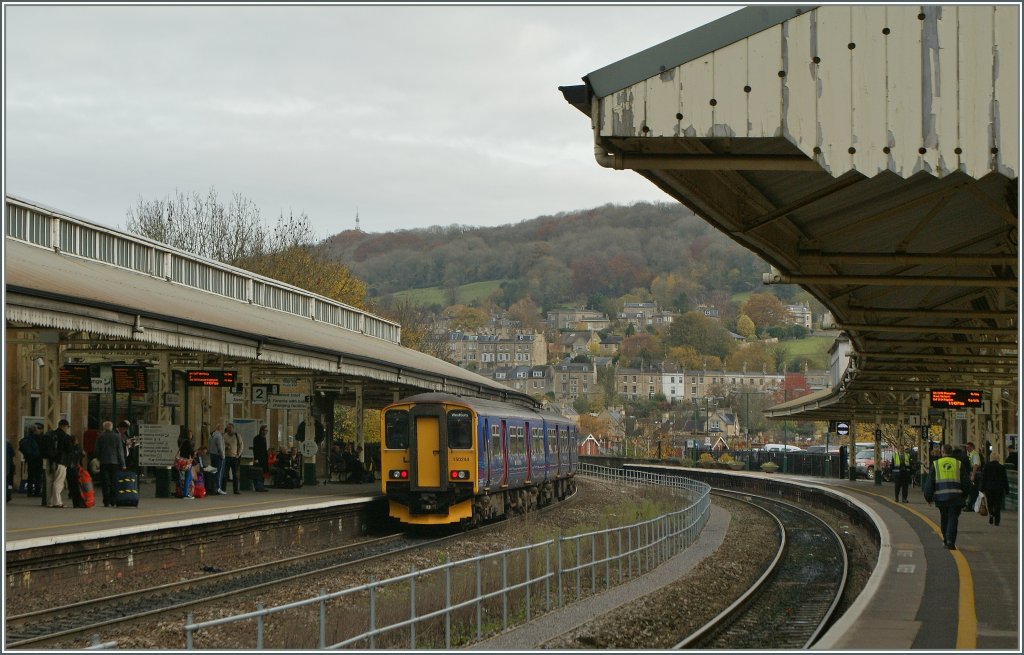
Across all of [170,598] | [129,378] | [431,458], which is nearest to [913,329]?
[431,458]

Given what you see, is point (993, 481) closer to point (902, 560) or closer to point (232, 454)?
point (902, 560)

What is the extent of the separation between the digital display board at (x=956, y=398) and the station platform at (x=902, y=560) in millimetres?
2424

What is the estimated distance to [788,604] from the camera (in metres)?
18.0

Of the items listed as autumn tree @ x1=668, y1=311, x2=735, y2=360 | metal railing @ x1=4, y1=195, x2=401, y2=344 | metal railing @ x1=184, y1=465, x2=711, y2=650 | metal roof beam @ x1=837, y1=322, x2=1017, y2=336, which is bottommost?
metal railing @ x1=184, y1=465, x2=711, y2=650

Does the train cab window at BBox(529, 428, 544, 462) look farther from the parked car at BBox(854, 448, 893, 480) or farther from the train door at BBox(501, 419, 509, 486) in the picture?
the parked car at BBox(854, 448, 893, 480)

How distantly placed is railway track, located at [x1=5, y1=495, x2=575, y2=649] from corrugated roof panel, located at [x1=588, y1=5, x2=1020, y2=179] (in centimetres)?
775

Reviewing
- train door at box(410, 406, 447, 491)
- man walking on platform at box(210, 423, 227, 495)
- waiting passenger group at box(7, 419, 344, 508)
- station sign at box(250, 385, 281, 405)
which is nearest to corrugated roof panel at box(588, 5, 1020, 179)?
waiting passenger group at box(7, 419, 344, 508)

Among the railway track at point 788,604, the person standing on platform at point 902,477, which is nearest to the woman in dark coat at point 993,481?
the railway track at point 788,604

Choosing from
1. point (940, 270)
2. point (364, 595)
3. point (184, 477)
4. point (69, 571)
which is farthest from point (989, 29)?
point (184, 477)

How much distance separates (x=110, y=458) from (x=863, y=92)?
48.1ft

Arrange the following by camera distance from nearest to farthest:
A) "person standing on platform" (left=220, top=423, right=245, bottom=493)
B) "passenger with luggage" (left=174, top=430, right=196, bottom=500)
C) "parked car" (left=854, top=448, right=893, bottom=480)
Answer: "passenger with luggage" (left=174, top=430, right=196, bottom=500)
"person standing on platform" (left=220, top=423, right=245, bottom=493)
"parked car" (left=854, top=448, right=893, bottom=480)

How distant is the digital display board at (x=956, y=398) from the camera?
2672cm

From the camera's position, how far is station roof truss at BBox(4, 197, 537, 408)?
52.4 ft

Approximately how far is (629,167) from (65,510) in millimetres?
13612
